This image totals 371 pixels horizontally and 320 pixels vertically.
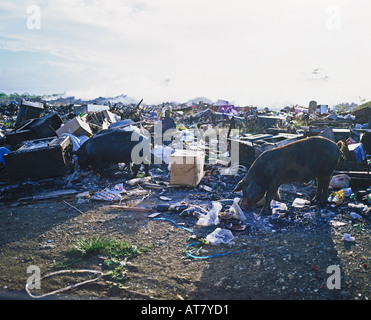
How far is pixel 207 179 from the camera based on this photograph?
6.79 m

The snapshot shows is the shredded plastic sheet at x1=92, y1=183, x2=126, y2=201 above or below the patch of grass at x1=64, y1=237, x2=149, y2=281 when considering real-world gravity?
above

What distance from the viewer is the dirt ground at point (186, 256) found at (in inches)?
119

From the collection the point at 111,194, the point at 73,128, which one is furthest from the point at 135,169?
the point at 73,128

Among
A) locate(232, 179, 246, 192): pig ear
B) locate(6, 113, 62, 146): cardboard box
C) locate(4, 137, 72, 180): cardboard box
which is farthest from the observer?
locate(6, 113, 62, 146): cardboard box

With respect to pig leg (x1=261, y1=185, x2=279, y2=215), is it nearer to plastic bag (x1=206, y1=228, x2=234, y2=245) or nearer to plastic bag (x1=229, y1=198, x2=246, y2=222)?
plastic bag (x1=229, y1=198, x2=246, y2=222)

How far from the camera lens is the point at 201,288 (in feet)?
10.1

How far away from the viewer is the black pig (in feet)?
23.9

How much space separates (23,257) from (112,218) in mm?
1565

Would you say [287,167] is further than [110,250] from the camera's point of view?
Yes

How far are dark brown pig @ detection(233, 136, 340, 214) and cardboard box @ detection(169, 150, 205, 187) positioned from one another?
1.40 m

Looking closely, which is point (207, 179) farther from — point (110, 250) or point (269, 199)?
point (110, 250)

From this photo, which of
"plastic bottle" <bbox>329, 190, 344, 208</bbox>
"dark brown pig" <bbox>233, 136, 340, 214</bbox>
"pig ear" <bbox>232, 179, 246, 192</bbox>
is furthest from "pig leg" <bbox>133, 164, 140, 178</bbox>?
"plastic bottle" <bbox>329, 190, 344, 208</bbox>

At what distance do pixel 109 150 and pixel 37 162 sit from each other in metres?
1.80
